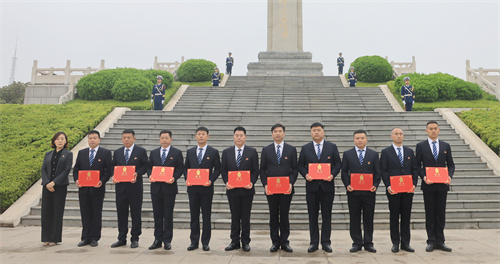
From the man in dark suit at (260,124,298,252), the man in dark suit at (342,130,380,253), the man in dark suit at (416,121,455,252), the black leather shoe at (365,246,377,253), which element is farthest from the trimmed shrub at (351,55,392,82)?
the black leather shoe at (365,246,377,253)

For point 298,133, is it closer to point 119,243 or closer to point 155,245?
point 155,245

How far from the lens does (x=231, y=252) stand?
222 inches

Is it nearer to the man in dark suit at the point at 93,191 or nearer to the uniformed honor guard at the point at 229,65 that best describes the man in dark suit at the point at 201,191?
the man in dark suit at the point at 93,191

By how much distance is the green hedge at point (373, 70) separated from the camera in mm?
22016

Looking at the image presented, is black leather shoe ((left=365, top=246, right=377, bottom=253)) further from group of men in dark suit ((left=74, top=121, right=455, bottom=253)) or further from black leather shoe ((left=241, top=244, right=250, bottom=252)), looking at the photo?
black leather shoe ((left=241, top=244, right=250, bottom=252))

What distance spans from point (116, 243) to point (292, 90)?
538 inches

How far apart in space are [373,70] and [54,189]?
19622mm

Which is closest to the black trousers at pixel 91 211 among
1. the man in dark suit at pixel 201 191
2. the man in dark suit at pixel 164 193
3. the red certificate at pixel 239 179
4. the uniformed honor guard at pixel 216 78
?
the man in dark suit at pixel 164 193

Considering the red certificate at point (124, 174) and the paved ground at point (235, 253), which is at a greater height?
the red certificate at point (124, 174)

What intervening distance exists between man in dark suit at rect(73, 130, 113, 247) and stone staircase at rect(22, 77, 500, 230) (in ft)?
6.09

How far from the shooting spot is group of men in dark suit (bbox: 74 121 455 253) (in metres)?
5.71

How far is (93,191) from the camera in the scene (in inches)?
243

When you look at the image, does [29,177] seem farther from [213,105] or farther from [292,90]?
[292,90]

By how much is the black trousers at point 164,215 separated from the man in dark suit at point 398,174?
11.1ft
